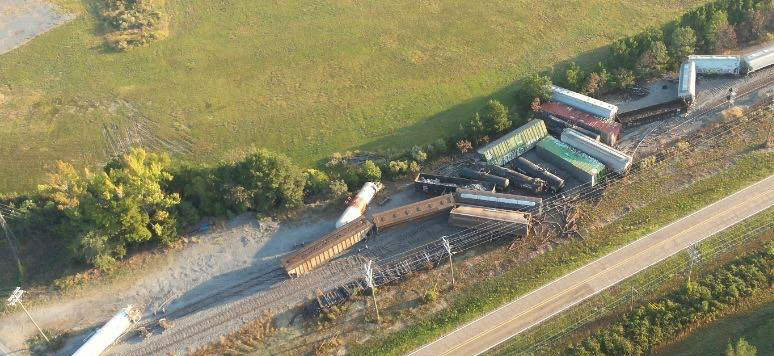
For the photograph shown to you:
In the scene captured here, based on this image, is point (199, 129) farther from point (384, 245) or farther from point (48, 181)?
point (384, 245)

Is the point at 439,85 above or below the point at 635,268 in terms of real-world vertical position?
above

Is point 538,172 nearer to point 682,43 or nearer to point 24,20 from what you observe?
point 682,43

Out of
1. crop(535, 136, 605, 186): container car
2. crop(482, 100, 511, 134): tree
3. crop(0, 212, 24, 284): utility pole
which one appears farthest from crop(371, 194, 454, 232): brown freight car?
crop(0, 212, 24, 284): utility pole

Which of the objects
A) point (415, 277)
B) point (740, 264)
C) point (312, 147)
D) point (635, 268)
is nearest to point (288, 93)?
point (312, 147)

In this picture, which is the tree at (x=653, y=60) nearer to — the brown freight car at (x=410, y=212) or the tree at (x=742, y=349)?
the brown freight car at (x=410, y=212)

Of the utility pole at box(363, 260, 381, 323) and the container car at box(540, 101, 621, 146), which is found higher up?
the container car at box(540, 101, 621, 146)

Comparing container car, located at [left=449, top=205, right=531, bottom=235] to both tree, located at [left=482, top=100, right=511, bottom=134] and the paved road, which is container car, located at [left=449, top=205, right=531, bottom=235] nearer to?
the paved road
